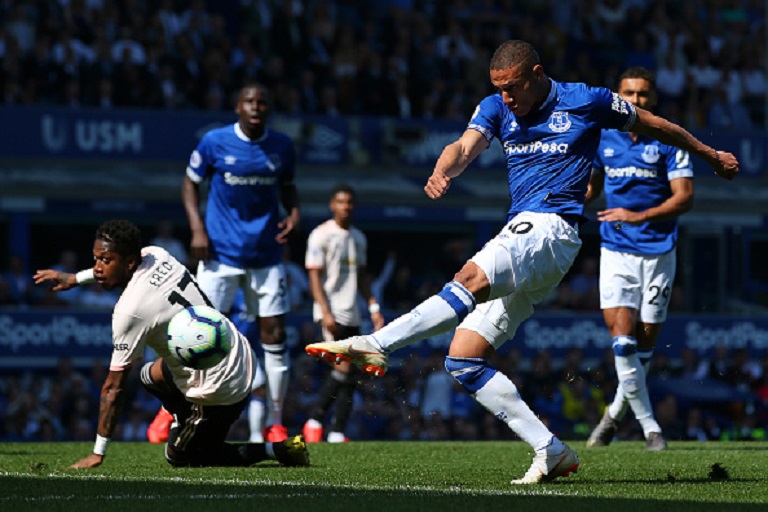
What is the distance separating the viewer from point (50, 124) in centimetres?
2073

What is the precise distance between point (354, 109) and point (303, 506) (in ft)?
56.4

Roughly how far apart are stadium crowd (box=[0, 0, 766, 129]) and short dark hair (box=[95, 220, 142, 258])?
13.1 meters

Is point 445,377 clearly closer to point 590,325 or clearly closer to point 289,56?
point 590,325

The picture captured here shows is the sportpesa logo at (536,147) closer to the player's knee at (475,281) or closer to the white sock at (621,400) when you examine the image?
the player's knee at (475,281)

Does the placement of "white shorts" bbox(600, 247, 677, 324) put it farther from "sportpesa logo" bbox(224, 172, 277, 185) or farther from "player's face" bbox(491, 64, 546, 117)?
"player's face" bbox(491, 64, 546, 117)

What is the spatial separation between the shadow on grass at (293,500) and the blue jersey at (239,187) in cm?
430

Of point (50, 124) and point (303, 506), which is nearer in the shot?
point (303, 506)

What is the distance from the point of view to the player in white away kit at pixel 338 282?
1278 cm

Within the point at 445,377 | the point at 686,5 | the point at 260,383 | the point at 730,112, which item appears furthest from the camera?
the point at 686,5

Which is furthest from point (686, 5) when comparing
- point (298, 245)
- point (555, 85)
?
point (555, 85)

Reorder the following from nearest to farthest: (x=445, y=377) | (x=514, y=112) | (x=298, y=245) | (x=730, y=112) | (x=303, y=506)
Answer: (x=303, y=506), (x=514, y=112), (x=445, y=377), (x=298, y=245), (x=730, y=112)

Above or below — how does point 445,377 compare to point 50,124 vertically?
below

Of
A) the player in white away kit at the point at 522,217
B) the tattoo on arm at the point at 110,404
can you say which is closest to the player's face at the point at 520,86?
the player in white away kit at the point at 522,217

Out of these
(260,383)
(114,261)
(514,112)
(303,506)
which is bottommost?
(260,383)
